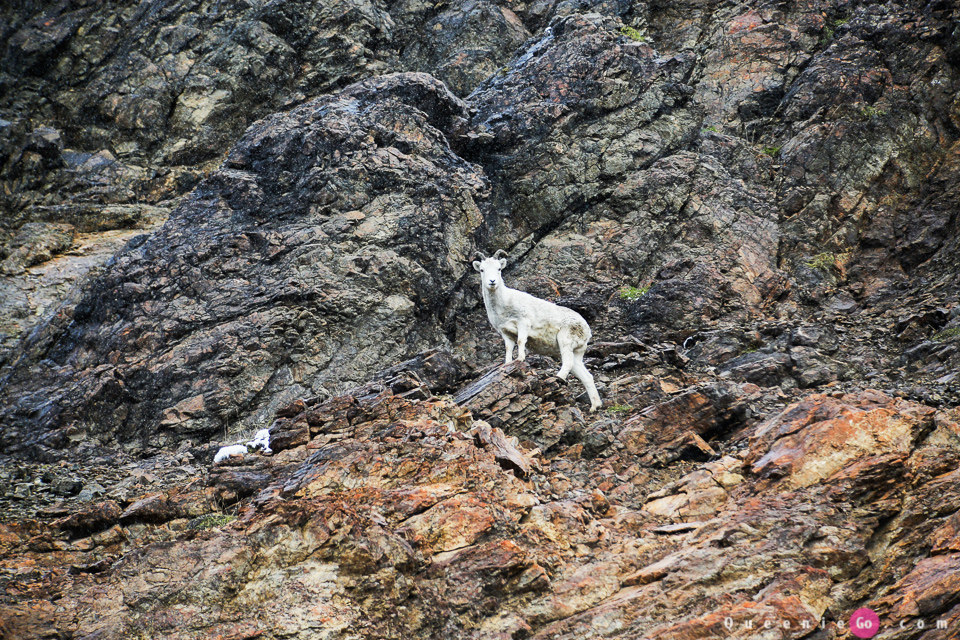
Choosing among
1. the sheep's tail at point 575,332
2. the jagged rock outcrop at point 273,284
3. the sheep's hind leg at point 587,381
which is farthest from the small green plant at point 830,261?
the jagged rock outcrop at point 273,284

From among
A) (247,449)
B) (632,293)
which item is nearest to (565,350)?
(632,293)

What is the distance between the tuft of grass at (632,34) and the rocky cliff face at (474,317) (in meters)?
0.56

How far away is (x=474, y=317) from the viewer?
22250 mm

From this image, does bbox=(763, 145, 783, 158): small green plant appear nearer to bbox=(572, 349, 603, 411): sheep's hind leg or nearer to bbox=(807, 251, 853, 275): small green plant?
bbox=(807, 251, 853, 275): small green plant

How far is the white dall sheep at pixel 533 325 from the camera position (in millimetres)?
16859

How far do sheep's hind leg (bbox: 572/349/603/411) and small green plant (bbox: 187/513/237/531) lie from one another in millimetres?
7760

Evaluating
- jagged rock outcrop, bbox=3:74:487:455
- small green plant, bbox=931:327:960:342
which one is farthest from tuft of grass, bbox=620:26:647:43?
small green plant, bbox=931:327:960:342

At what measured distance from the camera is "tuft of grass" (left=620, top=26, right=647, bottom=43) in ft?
91.0

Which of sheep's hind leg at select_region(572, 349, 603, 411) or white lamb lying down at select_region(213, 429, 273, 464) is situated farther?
sheep's hind leg at select_region(572, 349, 603, 411)

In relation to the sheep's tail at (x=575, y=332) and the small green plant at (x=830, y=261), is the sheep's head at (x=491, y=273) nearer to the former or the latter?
the sheep's tail at (x=575, y=332)

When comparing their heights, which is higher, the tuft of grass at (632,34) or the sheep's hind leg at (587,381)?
the tuft of grass at (632,34)

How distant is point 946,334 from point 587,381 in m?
7.81

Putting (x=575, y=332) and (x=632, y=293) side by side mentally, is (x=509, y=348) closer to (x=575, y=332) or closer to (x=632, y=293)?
(x=575, y=332)

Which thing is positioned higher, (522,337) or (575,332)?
(575,332)
